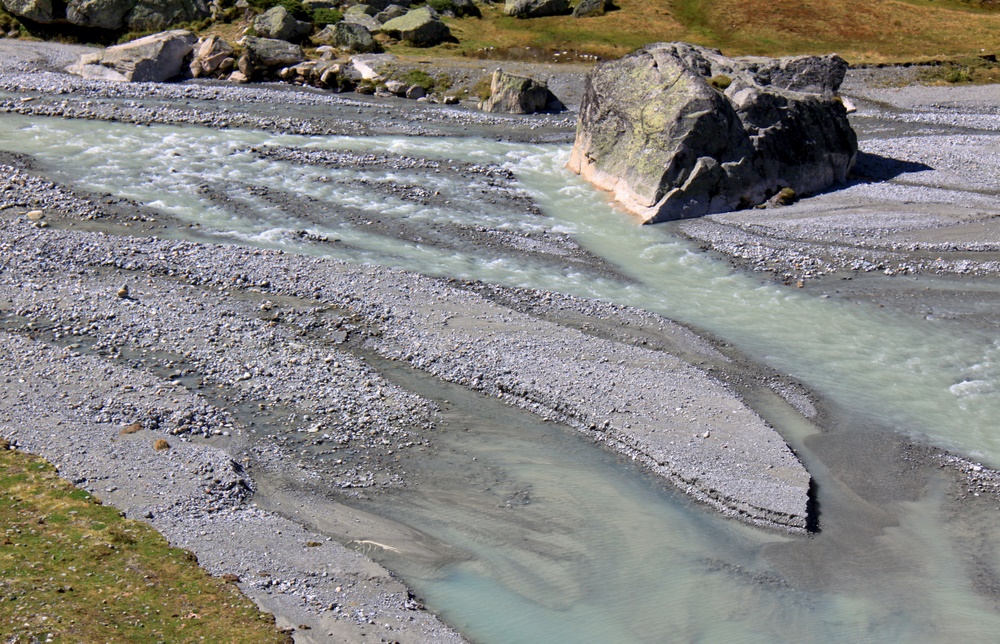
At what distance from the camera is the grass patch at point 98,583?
13.8m

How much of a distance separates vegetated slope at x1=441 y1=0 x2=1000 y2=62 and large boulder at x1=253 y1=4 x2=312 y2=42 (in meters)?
10.3

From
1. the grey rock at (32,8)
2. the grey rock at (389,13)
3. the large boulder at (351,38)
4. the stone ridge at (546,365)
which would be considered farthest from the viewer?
the grey rock at (389,13)

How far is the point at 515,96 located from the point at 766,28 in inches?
1200

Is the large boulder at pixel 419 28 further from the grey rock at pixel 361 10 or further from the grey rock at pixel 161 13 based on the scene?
the grey rock at pixel 161 13

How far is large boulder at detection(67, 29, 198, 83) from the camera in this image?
173ft

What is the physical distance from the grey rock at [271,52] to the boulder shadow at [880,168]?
3479 centimetres

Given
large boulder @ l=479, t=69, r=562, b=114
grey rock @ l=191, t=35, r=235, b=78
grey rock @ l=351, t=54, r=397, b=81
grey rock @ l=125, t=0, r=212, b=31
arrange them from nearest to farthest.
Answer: large boulder @ l=479, t=69, r=562, b=114
grey rock @ l=191, t=35, r=235, b=78
grey rock @ l=351, t=54, r=397, b=81
grey rock @ l=125, t=0, r=212, b=31

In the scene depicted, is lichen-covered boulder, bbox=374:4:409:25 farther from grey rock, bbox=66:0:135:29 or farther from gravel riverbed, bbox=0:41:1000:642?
gravel riverbed, bbox=0:41:1000:642

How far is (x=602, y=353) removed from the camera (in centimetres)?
2481

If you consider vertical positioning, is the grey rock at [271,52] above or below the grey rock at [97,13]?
below

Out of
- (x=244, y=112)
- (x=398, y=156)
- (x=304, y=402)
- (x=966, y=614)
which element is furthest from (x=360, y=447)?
(x=244, y=112)

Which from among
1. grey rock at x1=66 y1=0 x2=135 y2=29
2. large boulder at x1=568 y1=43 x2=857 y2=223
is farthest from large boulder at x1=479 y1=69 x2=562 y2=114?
grey rock at x1=66 y1=0 x2=135 y2=29

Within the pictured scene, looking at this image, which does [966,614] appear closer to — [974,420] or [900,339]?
[974,420]

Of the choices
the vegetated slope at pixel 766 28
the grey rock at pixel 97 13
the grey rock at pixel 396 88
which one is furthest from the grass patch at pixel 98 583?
the grey rock at pixel 97 13
